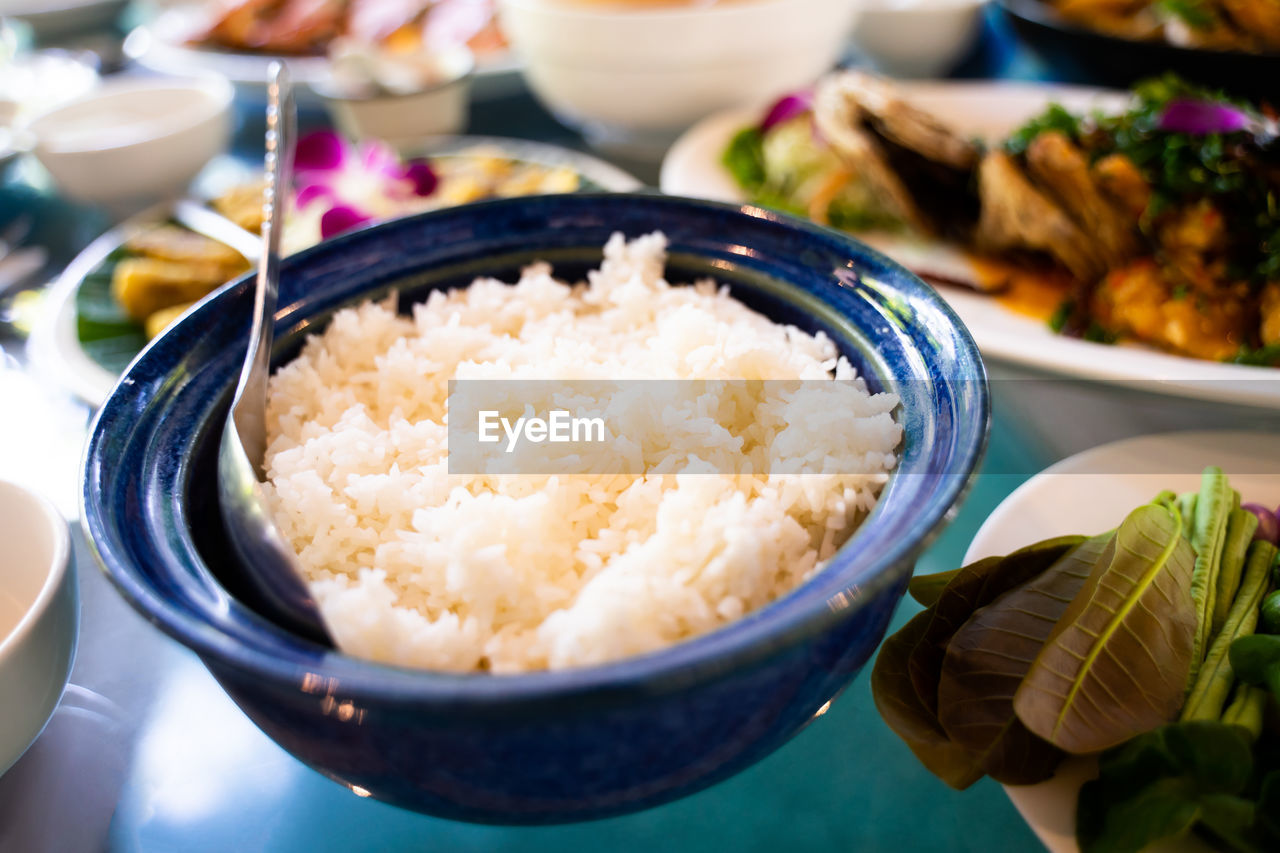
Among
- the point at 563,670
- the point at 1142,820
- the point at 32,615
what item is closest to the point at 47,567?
the point at 32,615

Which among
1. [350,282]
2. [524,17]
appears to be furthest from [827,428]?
[524,17]

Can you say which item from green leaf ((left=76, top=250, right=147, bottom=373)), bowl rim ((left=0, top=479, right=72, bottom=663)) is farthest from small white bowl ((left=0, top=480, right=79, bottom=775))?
green leaf ((left=76, top=250, right=147, bottom=373))

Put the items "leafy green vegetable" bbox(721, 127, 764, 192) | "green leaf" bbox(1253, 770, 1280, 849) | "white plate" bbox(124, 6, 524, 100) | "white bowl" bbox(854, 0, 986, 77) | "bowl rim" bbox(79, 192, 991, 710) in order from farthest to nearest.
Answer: "white bowl" bbox(854, 0, 986, 77) → "white plate" bbox(124, 6, 524, 100) → "leafy green vegetable" bbox(721, 127, 764, 192) → "green leaf" bbox(1253, 770, 1280, 849) → "bowl rim" bbox(79, 192, 991, 710)

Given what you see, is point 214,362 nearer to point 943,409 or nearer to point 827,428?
point 827,428

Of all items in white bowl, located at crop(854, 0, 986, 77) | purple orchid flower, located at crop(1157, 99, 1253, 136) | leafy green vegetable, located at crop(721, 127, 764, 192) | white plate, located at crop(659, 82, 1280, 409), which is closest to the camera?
white plate, located at crop(659, 82, 1280, 409)

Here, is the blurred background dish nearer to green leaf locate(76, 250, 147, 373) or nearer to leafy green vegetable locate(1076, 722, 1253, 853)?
green leaf locate(76, 250, 147, 373)

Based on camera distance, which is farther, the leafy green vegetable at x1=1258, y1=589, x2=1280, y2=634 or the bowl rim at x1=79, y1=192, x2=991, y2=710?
the leafy green vegetable at x1=1258, y1=589, x2=1280, y2=634
